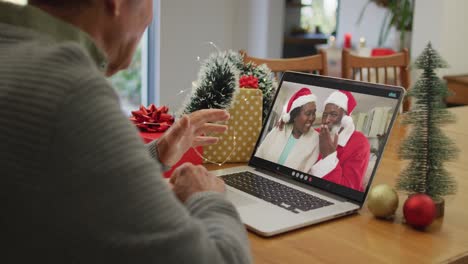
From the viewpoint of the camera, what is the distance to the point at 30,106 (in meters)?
0.60

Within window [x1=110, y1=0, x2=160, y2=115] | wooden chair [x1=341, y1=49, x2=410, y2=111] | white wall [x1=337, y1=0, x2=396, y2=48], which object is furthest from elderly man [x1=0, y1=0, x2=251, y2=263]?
white wall [x1=337, y1=0, x2=396, y2=48]

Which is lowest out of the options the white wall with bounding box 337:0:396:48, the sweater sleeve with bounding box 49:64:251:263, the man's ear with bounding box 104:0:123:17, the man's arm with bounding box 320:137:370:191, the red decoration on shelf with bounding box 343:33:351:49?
the man's arm with bounding box 320:137:370:191

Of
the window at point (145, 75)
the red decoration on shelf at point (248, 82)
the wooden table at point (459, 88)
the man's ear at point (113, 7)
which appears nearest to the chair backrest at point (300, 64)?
the red decoration on shelf at point (248, 82)

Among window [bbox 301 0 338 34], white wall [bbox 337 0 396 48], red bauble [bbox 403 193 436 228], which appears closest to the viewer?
red bauble [bbox 403 193 436 228]

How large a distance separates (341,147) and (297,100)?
0.67ft

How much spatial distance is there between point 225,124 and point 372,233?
56 cm

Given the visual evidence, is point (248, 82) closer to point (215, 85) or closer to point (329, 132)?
point (215, 85)

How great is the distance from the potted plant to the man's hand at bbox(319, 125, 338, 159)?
2.75m

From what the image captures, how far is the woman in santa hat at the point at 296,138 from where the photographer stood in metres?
1.30

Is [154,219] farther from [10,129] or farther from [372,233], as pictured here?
[372,233]

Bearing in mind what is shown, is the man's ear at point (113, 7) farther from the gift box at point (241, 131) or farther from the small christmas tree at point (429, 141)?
the gift box at point (241, 131)

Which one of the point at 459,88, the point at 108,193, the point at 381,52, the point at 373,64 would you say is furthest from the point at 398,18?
the point at 108,193

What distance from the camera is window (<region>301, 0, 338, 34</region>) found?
4.87 metres

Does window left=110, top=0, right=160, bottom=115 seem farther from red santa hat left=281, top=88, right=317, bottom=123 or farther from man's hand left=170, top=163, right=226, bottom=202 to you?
man's hand left=170, top=163, right=226, bottom=202
